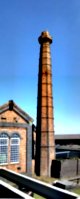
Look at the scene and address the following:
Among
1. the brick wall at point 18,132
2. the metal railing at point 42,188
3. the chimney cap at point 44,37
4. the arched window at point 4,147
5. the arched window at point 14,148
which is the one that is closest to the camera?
the metal railing at point 42,188

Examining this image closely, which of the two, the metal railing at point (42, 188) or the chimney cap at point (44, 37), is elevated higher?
the chimney cap at point (44, 37)

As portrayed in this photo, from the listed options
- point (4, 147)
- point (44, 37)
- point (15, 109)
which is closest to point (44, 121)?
point (15, 109)

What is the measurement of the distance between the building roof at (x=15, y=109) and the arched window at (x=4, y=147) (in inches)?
81.5

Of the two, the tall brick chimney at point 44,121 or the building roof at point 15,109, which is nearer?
the building roof at point 15,109

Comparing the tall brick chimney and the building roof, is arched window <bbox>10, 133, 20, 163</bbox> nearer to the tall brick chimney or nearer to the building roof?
the building roof

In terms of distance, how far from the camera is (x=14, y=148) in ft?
70.9

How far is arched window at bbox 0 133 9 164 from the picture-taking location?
2062 centimetres

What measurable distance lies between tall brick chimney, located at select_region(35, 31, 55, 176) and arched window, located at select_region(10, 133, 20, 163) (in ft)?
9.59

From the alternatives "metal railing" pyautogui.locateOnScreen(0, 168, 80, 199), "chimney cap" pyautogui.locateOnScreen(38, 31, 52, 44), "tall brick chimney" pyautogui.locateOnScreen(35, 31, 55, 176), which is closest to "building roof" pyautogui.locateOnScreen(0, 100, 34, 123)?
"tall brick chimney" pyautogui.locateOnScreen(35, 31, 55, 176)

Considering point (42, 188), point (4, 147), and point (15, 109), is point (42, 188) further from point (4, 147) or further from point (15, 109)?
point (15, 109)

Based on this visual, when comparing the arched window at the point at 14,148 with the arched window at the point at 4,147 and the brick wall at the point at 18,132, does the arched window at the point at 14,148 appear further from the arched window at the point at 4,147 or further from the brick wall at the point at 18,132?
the arched window at the point at 4,147

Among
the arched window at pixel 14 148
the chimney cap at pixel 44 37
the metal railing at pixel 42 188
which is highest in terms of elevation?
the chimney cap at pixel 44 37

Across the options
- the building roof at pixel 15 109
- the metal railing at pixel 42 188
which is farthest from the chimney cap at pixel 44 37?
the metal railing at pixel 42 188

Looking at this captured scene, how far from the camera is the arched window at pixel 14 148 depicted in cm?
2144
